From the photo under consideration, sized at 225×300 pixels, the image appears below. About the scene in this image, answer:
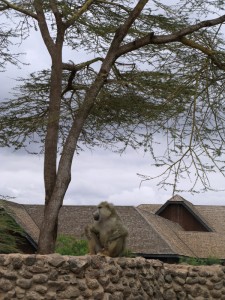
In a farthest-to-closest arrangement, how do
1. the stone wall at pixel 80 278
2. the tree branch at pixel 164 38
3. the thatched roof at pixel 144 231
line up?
1. the thatched roof at pixel 144 231
2. the tree branch at pixel 164 38
3. the stone wall at pixel 80 278

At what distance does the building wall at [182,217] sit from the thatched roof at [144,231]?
1.66 m

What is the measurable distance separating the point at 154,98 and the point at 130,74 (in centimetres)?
135

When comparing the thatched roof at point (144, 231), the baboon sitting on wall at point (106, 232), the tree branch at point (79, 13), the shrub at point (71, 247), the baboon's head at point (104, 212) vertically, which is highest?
the tree branch at point (79, 13)

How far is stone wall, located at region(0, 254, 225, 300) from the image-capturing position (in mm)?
10984

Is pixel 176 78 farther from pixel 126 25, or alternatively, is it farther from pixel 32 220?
pixel 32 220

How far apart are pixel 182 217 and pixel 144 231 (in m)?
8.83

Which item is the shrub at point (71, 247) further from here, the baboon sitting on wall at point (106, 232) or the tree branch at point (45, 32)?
the baboon sitting on wall at point (106, 232)

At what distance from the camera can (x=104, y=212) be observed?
12.2 metres

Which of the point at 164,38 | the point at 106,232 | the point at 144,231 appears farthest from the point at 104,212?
the point at 144,231

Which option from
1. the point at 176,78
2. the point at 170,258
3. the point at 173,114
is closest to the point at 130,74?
the point at 176,78

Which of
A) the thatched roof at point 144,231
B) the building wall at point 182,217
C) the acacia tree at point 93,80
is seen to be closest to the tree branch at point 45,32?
the acacia tree at point 93,80

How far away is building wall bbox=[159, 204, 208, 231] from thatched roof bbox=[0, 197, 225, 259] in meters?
1.66

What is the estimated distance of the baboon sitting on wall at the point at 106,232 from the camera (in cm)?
1216

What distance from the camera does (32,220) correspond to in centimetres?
3222
